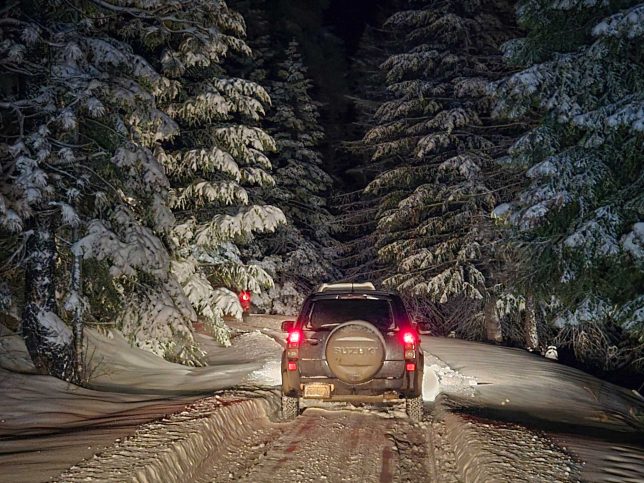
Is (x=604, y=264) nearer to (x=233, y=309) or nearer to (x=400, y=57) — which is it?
(x=233, y=309)

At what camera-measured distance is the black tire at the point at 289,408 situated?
8023mm

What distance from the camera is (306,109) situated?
28.9 meters

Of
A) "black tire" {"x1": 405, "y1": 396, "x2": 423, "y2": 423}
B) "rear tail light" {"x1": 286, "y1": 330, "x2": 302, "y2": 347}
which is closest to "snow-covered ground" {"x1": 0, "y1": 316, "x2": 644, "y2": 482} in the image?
"black tire" {"x1": 405, "y1": 396, "x2": 423, "y2": 423}

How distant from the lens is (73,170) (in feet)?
32.4

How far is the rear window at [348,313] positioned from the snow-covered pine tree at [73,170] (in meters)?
3.25

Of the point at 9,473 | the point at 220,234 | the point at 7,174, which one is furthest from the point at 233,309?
the point at 9,473

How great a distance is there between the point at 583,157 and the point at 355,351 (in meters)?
5.31

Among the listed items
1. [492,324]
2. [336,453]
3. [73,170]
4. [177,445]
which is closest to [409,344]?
[336,453]

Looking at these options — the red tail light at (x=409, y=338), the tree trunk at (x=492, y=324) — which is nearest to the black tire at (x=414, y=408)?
the red tail light at (x=409, y=338)

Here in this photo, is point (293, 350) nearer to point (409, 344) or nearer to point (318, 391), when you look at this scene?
point (318, 391)

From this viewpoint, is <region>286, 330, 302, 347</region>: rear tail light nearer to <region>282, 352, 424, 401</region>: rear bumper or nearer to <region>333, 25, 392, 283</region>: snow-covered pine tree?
<region>282, 352, 424, 401</region>: rear bumper

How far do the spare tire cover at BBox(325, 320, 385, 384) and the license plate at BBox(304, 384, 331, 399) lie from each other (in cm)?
25

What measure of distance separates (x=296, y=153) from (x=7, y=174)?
20.7 metres

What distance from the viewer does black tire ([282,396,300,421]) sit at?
8023 millimetres
